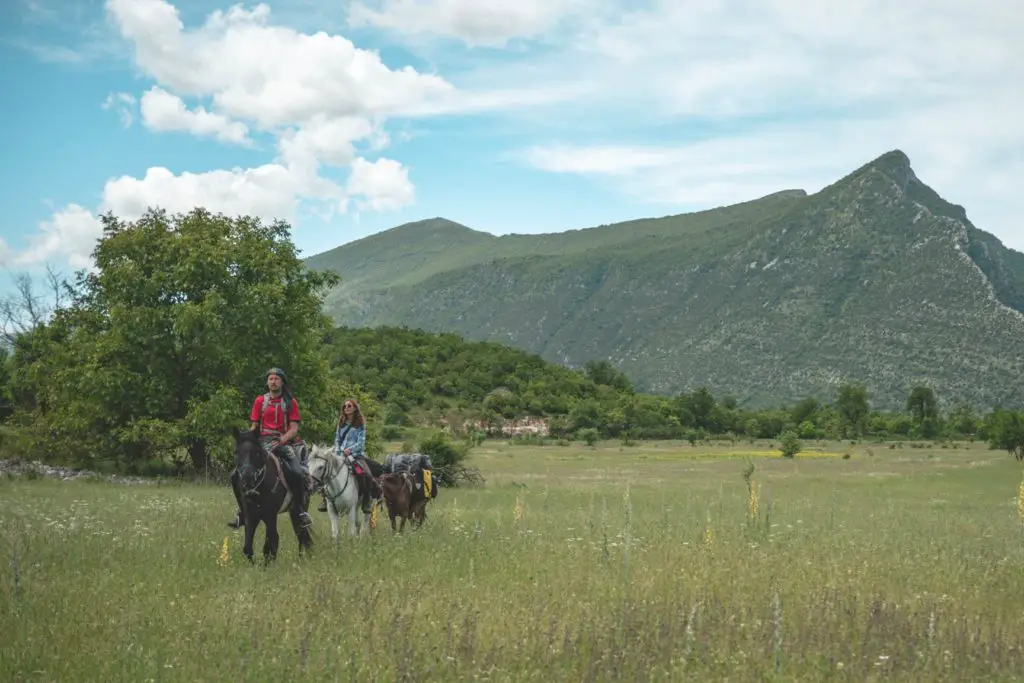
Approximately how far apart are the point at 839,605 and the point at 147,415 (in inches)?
1121

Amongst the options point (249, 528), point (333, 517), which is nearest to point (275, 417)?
point (249, 528)

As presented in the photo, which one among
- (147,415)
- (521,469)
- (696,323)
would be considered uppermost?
(696,323)

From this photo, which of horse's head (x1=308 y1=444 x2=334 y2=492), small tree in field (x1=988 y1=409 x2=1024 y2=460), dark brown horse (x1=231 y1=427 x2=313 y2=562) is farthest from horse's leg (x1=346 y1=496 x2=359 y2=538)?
small tree in field (x1=988 y1=409 x2=1024 y2=460)

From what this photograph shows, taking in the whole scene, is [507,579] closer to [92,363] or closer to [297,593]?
[297,593]

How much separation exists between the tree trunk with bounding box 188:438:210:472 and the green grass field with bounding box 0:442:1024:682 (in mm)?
14711

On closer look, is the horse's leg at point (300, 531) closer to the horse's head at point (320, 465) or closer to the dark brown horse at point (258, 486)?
the dark brown horse at point (258, 486)

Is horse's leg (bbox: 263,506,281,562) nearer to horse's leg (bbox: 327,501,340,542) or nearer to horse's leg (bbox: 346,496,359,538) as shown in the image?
horse's leg (bbox: 327,501,340,542)

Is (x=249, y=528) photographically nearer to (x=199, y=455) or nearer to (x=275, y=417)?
(x=275, y=417)

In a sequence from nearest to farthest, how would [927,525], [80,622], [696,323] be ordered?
1. [80,622]
2. [927,525]
3. [696,323]

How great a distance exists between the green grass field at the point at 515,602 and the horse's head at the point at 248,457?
1194 mm

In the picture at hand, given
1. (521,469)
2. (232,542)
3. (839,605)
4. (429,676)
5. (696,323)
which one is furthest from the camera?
(696,323)

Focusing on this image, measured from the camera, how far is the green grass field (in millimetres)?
7684

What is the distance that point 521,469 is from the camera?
50125 millimetres

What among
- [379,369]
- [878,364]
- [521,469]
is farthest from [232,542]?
[878,364]
